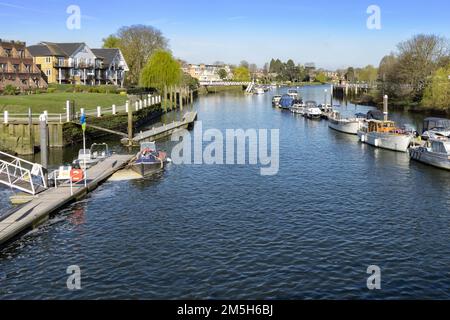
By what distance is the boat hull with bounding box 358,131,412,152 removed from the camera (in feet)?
177

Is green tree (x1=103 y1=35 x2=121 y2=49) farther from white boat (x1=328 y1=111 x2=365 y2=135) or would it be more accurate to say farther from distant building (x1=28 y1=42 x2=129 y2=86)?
white boat (x1=328 y1=111 x2=365 y2=135)

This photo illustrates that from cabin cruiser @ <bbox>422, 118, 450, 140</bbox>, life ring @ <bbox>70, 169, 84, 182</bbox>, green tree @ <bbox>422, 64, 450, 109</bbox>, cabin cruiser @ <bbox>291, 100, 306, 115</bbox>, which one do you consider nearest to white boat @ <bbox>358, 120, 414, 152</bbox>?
cabin cruiser @ <bbox>422, 118, 450, 140</bbox>

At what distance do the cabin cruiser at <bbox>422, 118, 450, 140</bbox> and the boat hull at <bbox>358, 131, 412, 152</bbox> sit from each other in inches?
149

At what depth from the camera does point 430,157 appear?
46000mm

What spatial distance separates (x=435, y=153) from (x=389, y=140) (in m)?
10.5

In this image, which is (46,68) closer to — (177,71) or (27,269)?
(177,71)

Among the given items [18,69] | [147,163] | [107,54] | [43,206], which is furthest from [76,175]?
[107,54]

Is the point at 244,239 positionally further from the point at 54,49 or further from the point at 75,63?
the point at 54,49

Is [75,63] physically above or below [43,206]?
above

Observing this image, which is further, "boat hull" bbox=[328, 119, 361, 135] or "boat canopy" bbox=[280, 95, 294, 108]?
"boat canopy" bbox=[280, 95, 294, 108]

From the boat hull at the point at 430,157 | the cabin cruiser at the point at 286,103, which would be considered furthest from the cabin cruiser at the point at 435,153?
the cabin cruiser at the point at 286,103

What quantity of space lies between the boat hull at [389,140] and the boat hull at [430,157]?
3931 mm

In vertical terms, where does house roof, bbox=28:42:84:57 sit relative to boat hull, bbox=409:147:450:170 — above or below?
above

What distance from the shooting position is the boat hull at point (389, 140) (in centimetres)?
5391
